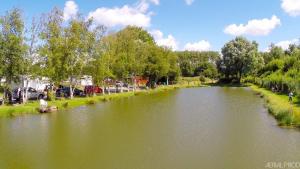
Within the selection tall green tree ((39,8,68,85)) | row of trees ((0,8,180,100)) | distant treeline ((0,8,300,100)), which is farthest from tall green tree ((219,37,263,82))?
tall green tree ((39,8,68,85))

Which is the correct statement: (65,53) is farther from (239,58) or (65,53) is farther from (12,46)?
(239,58)

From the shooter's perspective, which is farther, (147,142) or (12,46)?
(12,46)

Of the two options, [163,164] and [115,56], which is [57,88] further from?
[163,164]

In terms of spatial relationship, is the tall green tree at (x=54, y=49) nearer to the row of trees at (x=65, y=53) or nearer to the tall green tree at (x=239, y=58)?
the row of trees at (x=65, y=53)

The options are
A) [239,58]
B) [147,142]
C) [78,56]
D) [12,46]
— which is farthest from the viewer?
[239,58]

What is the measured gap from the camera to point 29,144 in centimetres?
3025

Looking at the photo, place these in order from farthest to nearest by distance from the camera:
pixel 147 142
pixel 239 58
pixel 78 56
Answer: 1. pixel 239 58
2. pixel 78 56
3. pixel 147 142

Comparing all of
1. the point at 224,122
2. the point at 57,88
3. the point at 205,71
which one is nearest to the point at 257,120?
the point at 224,122

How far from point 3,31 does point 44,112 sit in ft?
44.4

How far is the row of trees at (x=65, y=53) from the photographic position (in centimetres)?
5466

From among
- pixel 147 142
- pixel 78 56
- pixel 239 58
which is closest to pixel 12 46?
pixel 78 56

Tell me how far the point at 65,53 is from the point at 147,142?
38.6 m

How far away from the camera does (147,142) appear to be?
1164 inches

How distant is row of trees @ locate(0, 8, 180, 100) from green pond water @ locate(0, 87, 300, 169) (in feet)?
41.7
